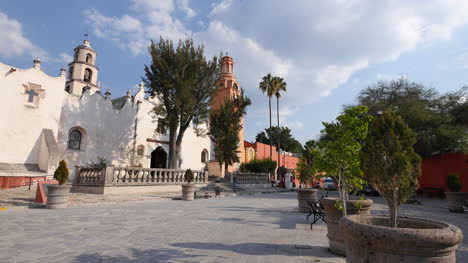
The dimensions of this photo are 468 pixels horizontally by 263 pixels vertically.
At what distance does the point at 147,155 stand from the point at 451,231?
26.5m

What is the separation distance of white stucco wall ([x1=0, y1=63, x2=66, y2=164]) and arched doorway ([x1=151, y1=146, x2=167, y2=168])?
33.1 feet

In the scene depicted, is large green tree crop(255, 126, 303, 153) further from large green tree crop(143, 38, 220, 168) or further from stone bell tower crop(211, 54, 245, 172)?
large green tree crop(143, 38, 220, 168)

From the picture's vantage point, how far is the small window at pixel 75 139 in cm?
2138

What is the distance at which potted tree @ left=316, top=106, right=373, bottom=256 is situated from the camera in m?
4.38

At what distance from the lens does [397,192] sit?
3.07 meters

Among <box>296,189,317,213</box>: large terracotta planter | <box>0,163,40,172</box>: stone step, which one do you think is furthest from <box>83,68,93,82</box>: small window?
<box>296,189,317,213</box>: large terracotta planter

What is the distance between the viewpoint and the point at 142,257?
3.92 metres

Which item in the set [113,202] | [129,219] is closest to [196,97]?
[113,202]

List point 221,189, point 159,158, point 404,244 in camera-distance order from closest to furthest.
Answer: point 404,244 < point 221,189 < point 159,158

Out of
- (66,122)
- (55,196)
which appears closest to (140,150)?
(66,122)

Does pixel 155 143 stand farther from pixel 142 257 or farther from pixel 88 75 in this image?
pixel 142 257

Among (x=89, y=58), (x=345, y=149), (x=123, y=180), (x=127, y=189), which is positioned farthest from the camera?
(x=89, y=58)

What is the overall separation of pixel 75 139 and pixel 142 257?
→ 71.9ft

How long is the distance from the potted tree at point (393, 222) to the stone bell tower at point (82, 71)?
34.7 metres
